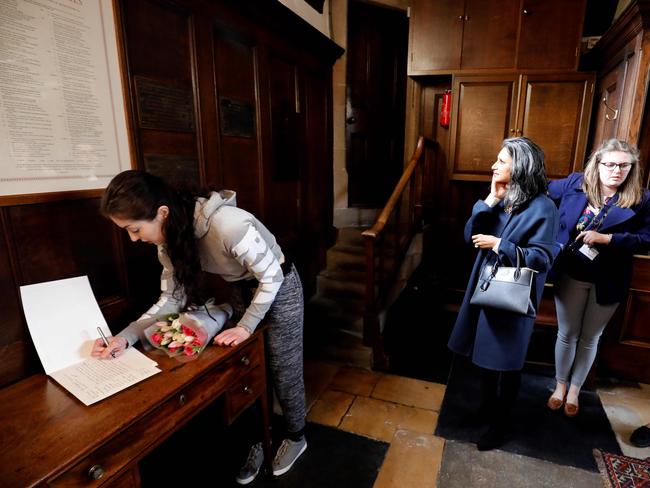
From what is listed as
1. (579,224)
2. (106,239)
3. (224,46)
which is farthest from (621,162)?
(106,239)

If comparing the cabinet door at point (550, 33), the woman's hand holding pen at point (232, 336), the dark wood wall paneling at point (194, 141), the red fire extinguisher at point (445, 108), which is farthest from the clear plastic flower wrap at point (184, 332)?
the cabinet door at point (550, 33)

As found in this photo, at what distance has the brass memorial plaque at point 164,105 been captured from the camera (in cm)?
164

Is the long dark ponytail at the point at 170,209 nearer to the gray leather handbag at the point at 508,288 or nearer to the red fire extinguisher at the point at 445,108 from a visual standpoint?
the gray leather handbag at the point at 508,288

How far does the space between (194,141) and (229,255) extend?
2.81ft

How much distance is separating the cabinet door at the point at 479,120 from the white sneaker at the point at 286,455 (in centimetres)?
246

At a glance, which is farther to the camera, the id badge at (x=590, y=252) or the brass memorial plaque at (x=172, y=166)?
the id badge at (x=590, y=252)

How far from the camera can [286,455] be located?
1.80 m

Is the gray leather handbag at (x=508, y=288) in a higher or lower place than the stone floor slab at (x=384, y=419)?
higher

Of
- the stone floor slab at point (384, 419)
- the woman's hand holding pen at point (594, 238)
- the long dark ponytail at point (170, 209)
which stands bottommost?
the stone floor slab at point (384, 419)

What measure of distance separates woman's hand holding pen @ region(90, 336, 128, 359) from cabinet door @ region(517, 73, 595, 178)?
3072 mm

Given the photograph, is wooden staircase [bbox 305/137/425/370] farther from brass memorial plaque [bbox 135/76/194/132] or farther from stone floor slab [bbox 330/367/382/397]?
brass memorial plaque [bbox 135/76/194/132]

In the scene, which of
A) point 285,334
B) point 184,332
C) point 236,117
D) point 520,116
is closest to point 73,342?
point 184,332

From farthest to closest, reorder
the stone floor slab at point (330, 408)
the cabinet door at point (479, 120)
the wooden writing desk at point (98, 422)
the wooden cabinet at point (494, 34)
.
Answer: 1. the cabinet door at point (479, 120)
2. the wooden cabinet at point (494, 34)
3. the stone floor slab at point (330, 408)
4. the wooden writing desk at point (98, 422)

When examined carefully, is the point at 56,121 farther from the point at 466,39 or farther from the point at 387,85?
the point at 387,85
